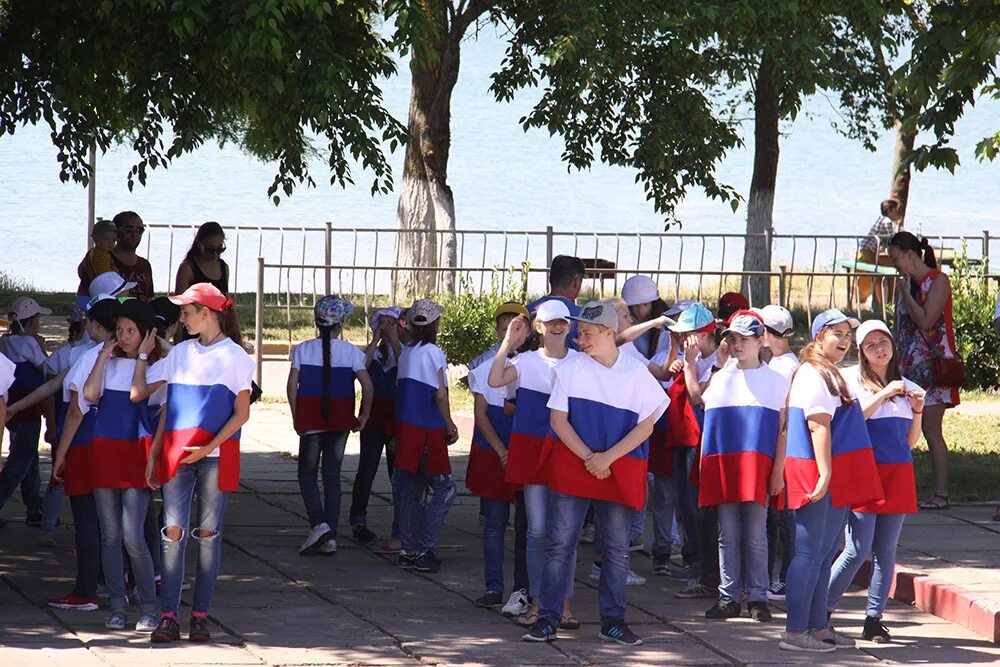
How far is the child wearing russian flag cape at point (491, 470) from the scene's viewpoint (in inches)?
302

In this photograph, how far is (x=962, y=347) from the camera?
16766mm

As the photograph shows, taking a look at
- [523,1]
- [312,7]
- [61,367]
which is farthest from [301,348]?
[523,1]

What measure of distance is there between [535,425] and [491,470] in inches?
21.2

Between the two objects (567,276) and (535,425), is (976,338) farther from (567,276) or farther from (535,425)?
(535,425)

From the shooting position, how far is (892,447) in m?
7.16

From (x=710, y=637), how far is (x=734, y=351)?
132cm

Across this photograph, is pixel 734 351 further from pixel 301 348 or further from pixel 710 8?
pixel 710 8

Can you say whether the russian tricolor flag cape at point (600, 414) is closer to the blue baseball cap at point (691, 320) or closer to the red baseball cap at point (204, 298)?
the blue baseball cap at point (691, 320)

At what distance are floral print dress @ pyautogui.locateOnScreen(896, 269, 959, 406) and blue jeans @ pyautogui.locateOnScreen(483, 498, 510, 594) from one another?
147 inches

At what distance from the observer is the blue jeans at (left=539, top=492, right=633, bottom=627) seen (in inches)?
275

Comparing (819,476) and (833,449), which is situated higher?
(833,449)

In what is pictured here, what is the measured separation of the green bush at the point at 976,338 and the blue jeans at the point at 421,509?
9606 mm

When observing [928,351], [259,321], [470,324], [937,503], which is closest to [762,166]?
[470,324]

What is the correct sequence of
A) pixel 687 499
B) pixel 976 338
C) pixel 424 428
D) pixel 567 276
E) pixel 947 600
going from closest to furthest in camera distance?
1. pixel 947 600
2. pixel 567 276
3. pixel 687 499
4. pixel 424 428
5. pixel 976 338
